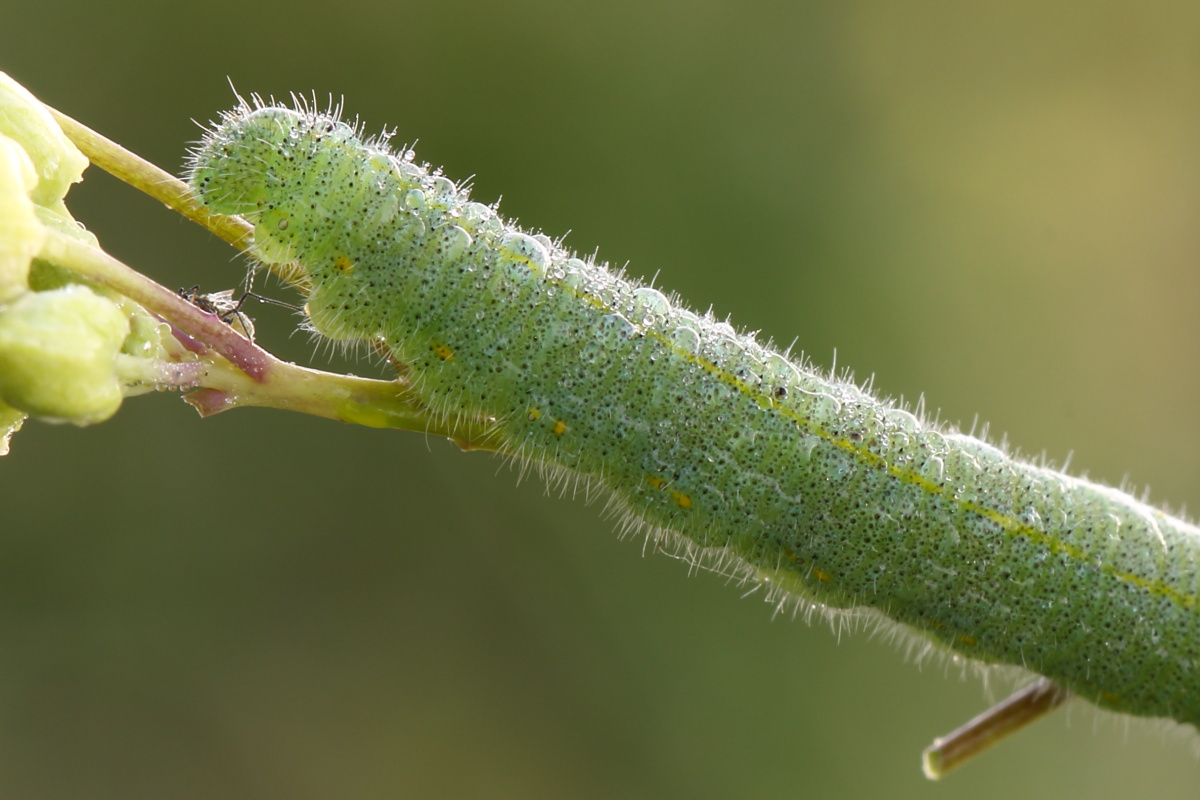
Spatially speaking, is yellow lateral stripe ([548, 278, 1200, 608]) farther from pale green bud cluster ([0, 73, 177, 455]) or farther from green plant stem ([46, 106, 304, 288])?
pale green bud cluster ([0, 73, 177, 455])

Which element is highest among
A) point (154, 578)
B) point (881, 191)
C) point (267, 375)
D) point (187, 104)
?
point (881, 191)

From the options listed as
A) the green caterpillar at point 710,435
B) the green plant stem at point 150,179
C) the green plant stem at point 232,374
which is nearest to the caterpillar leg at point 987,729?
the green caterpillar at point 710,435

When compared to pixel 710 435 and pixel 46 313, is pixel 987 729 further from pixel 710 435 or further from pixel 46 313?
pixel 46 313

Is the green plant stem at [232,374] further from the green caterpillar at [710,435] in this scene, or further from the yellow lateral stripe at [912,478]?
the yellow lateral stripe at [912,478]

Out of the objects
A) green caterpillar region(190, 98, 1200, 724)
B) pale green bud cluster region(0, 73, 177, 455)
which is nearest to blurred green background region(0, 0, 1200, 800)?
green caterpillar region(190, 98, 1200, 724)

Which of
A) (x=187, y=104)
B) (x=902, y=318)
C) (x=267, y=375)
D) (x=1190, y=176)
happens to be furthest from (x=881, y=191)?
(x=267, y=375)

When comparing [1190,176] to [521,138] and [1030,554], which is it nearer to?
[521,138]
